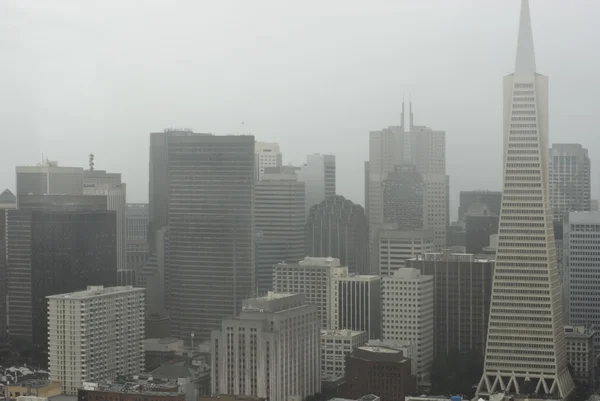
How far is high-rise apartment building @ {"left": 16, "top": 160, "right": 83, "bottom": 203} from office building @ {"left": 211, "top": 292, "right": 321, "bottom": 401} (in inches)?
242

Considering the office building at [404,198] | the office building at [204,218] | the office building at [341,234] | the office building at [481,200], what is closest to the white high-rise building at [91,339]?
the office building at [204,218]

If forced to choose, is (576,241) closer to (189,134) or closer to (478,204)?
(478,204)

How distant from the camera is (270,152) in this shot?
2336 cm

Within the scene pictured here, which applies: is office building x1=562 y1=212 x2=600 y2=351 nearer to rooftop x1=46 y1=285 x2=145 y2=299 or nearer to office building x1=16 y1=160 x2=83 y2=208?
rooftop x1=46 y1=285 x2=145 y2=299

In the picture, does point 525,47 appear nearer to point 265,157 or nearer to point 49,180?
point 265,157

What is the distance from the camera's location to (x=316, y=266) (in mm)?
23250

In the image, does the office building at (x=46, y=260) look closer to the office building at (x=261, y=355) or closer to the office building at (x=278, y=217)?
the office building at (x=278, y=217)

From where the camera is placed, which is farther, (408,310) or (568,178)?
(568,178)

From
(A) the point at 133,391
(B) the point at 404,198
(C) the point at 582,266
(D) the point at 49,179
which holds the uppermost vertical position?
(D) the point at 49,179

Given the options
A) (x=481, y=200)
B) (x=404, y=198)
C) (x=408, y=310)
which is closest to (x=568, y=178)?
(x=481, y=200)

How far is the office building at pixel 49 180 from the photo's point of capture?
72.5 ft

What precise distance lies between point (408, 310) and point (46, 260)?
803 centimetres

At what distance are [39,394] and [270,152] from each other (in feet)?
26.1

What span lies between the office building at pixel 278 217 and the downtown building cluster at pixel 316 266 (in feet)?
0.19
